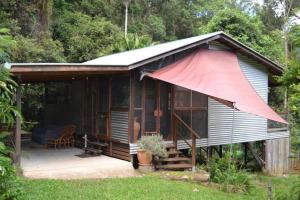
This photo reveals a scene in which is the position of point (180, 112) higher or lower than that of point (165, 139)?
higher

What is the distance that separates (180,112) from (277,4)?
25881 mm

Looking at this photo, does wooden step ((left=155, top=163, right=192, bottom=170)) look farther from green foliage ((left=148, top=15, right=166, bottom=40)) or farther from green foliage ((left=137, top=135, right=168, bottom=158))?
green foliage ((left=148, top=15, right=166, bottom=40))

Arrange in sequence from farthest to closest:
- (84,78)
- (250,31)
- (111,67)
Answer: (250,31) → (84,78) → (111,67)

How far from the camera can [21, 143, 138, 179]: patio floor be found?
30.2 ft

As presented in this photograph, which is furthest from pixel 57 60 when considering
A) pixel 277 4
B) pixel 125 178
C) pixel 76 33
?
pixel 277 4

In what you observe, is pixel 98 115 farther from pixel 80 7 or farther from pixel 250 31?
pixel 80 7

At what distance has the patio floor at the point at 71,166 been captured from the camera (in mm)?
9203

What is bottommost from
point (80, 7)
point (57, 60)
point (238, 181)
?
point (238, 181)

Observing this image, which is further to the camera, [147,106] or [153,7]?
[153,7]

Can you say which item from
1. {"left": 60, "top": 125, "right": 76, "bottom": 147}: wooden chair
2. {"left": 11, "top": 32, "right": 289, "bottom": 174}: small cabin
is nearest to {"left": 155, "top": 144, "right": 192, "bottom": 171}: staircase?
{"left": 11, "top": 32, "right": 289, "bottom": 174}: small cabin

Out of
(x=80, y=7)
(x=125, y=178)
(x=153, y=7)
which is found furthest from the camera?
(x=153, y=7)

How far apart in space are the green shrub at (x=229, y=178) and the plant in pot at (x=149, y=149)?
4.55 feet

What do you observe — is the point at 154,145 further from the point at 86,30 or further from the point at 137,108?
the point at 86,30

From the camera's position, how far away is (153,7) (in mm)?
37812
